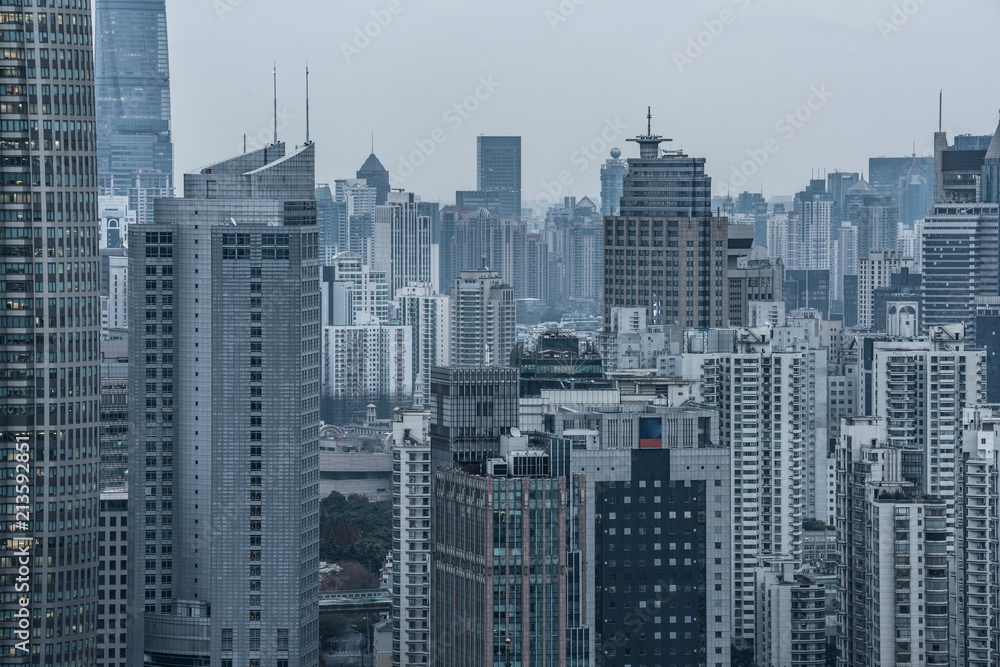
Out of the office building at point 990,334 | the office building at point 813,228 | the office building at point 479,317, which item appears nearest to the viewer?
the office building at point 990,334

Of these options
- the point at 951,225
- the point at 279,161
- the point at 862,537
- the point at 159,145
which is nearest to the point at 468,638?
the point at 862,537

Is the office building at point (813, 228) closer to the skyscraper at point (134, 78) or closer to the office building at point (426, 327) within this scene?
the office building at point (426, 327)

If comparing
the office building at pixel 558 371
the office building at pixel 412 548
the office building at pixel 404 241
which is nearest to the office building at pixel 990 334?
the office building at pixel 404 241

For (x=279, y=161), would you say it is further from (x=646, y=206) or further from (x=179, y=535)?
(x=646, y=206)

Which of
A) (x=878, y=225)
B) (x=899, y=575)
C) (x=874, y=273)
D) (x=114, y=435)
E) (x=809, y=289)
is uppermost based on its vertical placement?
(x=878, y=225)

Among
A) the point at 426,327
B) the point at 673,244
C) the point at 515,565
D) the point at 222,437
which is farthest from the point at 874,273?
the point at 515,565

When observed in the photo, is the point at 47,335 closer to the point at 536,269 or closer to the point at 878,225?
the point at 536,269
